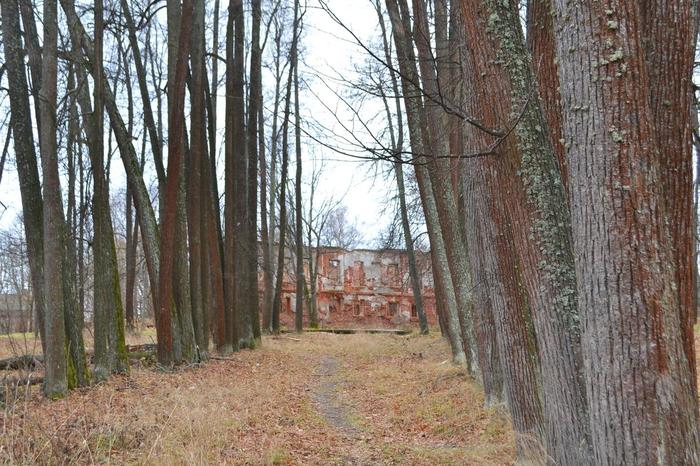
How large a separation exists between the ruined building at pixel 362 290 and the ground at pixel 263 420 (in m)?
27.6

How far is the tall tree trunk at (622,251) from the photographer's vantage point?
2840mm

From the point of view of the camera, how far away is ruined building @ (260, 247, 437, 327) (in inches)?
1626

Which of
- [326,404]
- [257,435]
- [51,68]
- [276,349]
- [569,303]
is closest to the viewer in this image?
[569,303]

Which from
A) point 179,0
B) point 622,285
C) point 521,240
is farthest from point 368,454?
point 179,0

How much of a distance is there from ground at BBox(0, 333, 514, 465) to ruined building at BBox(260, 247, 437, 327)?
2759cm

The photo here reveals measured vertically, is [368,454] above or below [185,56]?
below

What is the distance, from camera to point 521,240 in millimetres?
3883

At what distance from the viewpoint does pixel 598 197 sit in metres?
2.97

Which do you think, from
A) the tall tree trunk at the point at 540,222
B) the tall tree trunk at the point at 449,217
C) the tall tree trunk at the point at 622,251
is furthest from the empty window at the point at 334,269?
the tall tree trunk at the point at 622,251

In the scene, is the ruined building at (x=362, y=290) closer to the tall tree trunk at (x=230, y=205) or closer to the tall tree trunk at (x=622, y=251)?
the tall tree trunk at (x=230, y=205)

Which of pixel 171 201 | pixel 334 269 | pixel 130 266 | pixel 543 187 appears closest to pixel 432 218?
pixel 171 201

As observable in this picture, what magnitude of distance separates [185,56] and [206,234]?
15.8 feet

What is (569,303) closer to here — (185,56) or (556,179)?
(556,179)

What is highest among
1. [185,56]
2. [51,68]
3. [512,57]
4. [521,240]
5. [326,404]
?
[185,56]
